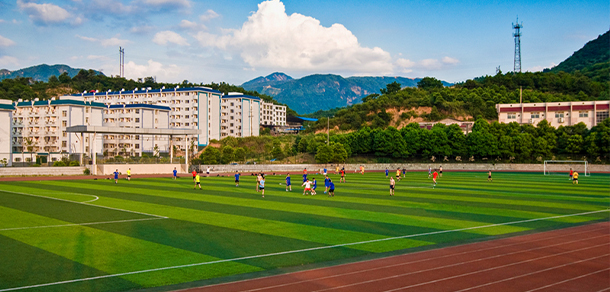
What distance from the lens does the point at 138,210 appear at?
23625 mm

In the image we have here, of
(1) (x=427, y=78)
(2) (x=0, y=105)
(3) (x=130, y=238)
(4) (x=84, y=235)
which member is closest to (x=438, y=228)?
(3) (x=130, y=238)

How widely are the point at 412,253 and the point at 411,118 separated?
10658cm

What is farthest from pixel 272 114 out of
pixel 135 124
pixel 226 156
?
pixel 226 156

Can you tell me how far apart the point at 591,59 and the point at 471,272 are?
178 meters

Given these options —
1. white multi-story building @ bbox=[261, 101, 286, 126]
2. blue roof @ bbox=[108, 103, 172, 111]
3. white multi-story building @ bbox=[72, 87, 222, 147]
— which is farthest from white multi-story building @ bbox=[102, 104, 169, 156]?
white multi-story building @ bbox=[261, 101, 286, 126]

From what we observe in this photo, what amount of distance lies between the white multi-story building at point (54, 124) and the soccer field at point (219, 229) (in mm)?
62480

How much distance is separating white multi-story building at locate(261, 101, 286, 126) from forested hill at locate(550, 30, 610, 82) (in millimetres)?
98822

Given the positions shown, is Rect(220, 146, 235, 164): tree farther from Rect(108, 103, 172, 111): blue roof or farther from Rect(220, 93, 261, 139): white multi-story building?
Rect(220, 93, 261, 139): white multi-story building

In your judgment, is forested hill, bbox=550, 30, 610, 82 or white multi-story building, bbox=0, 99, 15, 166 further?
forested hill, bbox=550, 30, 610, 82

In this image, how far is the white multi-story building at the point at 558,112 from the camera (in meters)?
89.0

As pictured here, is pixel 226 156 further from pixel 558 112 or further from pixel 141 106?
pixel 558 112

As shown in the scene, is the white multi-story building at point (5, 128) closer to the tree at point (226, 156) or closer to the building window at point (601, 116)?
the tree at point (226, 156)

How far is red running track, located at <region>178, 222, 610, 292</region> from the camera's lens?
1105 centimetres

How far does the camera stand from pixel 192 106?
363 feet
